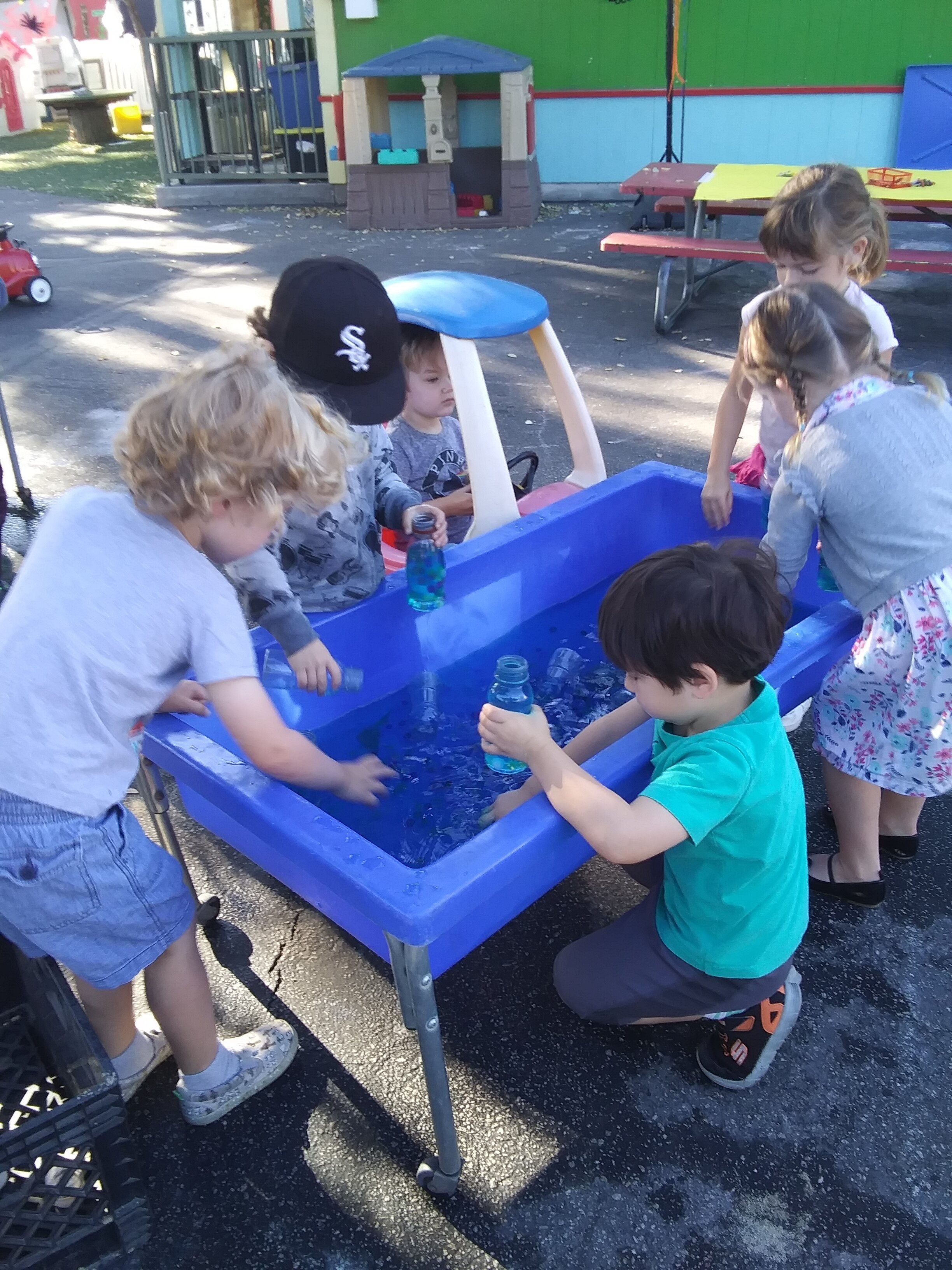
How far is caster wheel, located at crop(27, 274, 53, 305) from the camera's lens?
23.4 feet

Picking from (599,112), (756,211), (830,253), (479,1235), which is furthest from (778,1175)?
(599,112)

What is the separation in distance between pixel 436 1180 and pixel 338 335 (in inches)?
62.7

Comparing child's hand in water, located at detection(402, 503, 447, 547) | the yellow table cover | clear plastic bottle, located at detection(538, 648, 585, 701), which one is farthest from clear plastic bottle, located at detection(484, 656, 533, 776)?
the yellow table cover

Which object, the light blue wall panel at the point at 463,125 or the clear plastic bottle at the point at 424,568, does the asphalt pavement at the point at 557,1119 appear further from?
the light blue wall panel at the point at 463,125

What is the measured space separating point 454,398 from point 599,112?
8.47 m

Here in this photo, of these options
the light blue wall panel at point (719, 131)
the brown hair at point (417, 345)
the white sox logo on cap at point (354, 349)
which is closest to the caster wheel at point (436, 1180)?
the white sox logo on cap at point (354, 349)

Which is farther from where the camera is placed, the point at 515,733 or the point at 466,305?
the point at 466,305

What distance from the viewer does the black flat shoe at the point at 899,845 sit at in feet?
7.89

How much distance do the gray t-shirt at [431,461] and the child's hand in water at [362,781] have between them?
135 cm

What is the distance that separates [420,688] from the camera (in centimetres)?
275

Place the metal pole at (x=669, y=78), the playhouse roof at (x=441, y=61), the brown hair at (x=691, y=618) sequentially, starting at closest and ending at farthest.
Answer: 1. the brown hair at (x=691, y=618)
2. the metal pole at (x=669, y=78)
3. the playhouse roof at (x=441, y=61)

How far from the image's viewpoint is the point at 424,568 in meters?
2.50

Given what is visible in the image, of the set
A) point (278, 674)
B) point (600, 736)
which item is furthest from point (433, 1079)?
point (278, 674)

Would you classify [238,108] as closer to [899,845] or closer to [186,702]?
[186,702]
